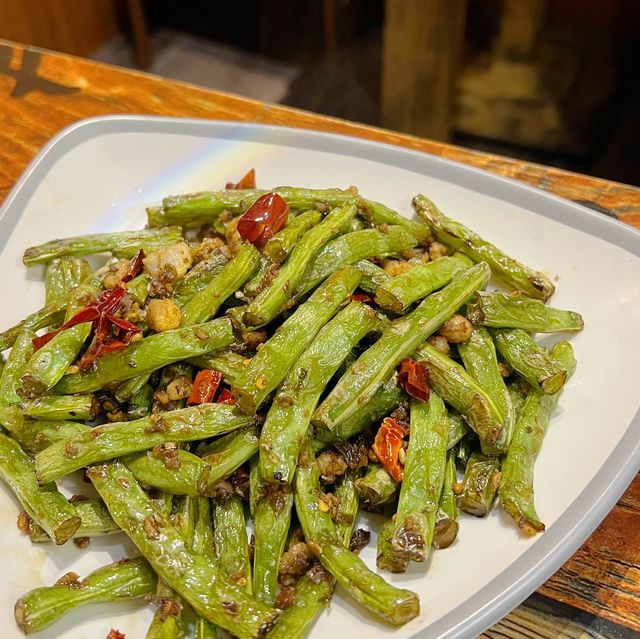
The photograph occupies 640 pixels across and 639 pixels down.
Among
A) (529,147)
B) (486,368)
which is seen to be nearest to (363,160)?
(486,368)

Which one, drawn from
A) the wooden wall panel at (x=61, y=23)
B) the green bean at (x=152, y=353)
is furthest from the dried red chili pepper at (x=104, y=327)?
the wooden wall panel at (x=61, y=23)

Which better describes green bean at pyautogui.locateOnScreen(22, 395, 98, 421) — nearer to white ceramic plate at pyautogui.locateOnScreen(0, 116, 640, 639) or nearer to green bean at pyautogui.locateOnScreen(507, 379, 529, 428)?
white ceramic plate at pyautogui.locateOnScreen(0, 116, 640, 639)

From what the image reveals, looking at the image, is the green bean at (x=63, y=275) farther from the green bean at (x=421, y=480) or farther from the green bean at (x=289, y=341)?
the green bean at (x=421, y=480)

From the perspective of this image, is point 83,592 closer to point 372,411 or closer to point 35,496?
point 35,496

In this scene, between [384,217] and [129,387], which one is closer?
[129,387]

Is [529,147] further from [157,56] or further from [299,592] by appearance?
A: [299,592]

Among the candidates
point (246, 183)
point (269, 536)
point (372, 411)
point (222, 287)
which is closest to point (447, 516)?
point (372, 411)

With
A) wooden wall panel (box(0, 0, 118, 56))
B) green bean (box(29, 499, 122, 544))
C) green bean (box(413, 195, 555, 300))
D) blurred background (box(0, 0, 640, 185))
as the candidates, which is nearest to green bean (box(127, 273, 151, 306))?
green bean (box(29, 499, 122, 544))
